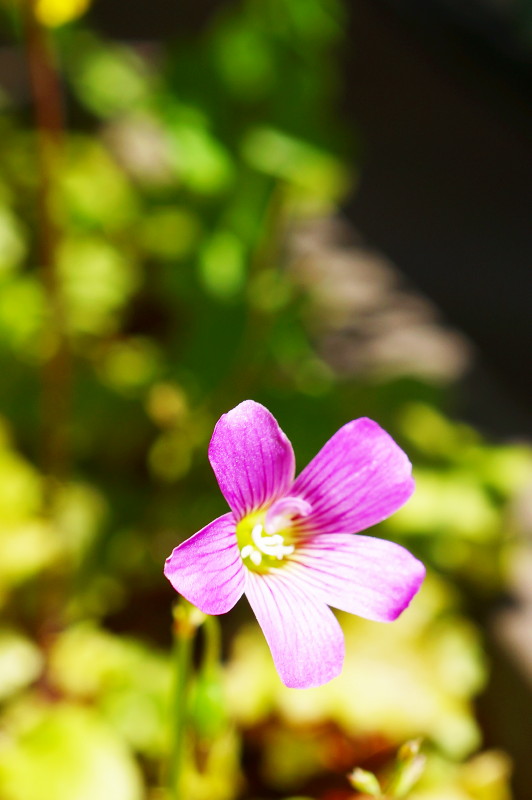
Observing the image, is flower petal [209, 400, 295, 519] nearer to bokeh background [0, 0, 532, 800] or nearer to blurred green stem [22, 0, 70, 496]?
bokeh background [0, 0, 532, 800]

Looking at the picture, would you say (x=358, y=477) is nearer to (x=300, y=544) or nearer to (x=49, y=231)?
(x=300, y=544)

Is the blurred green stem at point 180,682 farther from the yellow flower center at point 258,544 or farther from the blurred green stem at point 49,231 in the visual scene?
the blurred green stem at point 49,231

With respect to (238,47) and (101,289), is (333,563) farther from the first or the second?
(101,289)

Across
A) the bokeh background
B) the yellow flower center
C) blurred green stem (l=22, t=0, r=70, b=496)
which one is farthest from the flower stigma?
blurred green stem (l=22, t=0, r=70, b=496)

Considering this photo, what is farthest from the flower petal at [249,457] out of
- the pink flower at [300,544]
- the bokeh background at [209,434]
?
the bokeh background at [209,434]

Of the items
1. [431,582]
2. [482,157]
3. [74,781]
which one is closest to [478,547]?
[431,582]

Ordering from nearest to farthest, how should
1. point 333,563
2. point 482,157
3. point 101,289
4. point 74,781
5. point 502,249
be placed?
point 333,563 < point 74,781 < point 101,289 < point 502,249 < point 482,157

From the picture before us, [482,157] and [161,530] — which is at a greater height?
[161,530]
